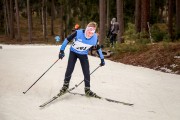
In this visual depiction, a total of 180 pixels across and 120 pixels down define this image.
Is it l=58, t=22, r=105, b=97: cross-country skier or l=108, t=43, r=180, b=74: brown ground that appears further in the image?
l=108, t=43, r=180, b=74: brown ground

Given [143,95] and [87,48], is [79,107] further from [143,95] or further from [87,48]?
[143,95]

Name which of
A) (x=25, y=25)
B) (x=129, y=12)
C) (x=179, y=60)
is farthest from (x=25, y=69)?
(x=25, y=25)

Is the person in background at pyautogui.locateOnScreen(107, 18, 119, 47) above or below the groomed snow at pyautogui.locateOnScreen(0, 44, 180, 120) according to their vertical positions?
above

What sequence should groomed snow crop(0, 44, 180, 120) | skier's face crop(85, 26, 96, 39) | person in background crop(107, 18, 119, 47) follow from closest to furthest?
groomed snow crop(0, 44, 180, 120), skier's face crop(85, 26, 96, 39), person in background crop(107, 18, 119, 47)

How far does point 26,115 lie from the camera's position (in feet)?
22.4

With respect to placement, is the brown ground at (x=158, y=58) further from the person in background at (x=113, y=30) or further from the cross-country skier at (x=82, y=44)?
the cross-country skier at (x=82, y=44)

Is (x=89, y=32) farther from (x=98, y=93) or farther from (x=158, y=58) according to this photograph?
(x=158, y=58)

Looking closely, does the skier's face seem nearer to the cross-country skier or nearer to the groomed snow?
the cross-country skier

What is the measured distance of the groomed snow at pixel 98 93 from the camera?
7160 millimetres

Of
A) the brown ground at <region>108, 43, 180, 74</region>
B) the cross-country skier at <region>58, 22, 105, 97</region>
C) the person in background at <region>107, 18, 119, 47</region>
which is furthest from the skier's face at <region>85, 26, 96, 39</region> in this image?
the person in background at <region>107, 18, 119, 47</region>

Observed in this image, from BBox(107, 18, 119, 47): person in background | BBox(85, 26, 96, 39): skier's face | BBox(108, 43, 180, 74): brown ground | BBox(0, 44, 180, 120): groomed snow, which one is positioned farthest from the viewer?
BBox(107, 18, 119, 47): person in background

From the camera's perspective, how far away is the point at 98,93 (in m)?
9.42

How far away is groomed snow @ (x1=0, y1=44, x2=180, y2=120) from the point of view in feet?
23.5

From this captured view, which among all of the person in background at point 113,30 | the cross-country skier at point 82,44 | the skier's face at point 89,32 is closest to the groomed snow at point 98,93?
the cross-country skier at point 82,44
